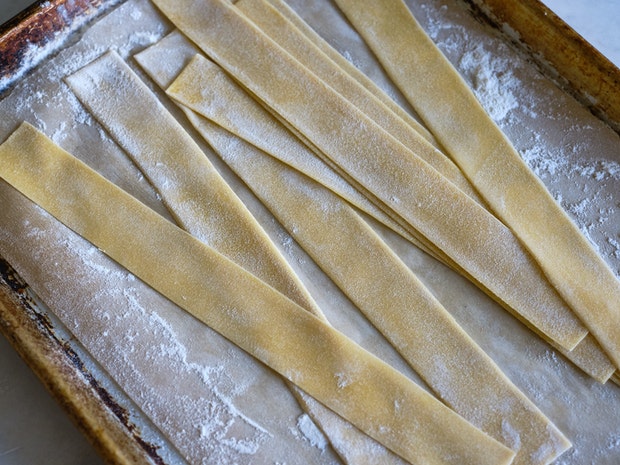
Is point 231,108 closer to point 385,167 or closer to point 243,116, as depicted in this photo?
point 243,116

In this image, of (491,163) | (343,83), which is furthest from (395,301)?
(343,83)

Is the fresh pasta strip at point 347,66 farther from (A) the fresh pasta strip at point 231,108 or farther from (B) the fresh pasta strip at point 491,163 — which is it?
(A) the fresh pasta strip at point 231,108

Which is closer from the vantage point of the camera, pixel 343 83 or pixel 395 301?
pixel 395 301

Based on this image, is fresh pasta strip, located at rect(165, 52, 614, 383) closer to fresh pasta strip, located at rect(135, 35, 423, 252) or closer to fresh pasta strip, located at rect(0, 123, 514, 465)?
fresh pasta strip, located at rect(135, 35, 423, 252)

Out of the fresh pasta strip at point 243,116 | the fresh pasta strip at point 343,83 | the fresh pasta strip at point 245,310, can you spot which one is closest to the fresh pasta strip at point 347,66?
the fresh pasta strip at point 343,83

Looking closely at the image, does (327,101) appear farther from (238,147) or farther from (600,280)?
(600,280)

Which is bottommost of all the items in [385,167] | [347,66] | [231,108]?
[231,108]
